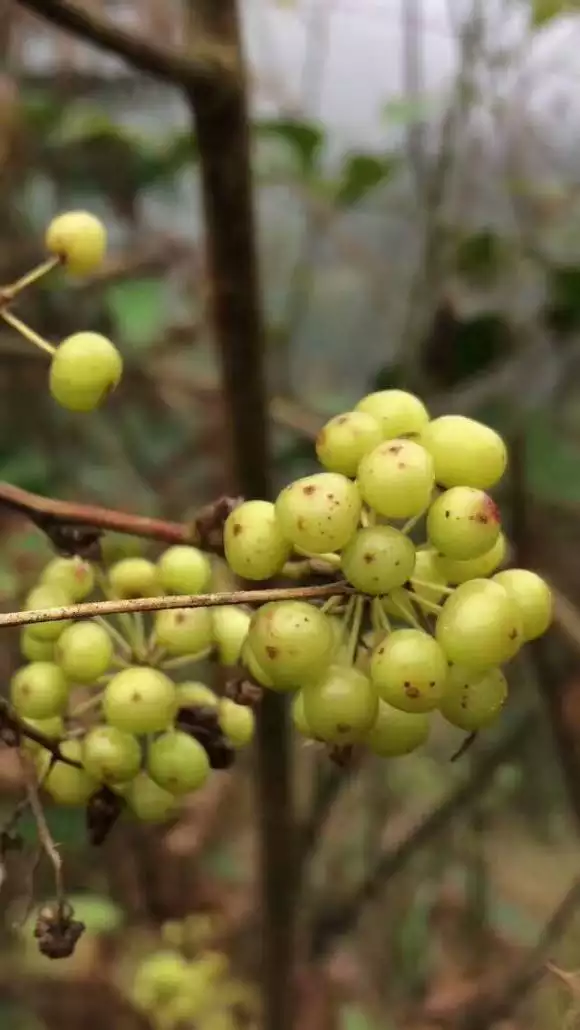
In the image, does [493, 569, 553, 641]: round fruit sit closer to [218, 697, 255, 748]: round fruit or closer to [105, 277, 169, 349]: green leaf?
[218, 697, 255, 748]: round fruit

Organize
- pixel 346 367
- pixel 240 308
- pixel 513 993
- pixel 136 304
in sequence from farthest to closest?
pixel 346 367
pixel 136 304
pixel 513 993
pixel 240 308

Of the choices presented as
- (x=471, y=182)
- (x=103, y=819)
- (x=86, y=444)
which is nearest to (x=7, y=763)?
(x=86, y=444)

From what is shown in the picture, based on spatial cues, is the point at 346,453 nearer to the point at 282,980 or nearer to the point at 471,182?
the point at 282,980

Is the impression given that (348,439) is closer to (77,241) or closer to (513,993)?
(77,241)

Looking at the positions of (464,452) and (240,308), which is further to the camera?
(240,308)

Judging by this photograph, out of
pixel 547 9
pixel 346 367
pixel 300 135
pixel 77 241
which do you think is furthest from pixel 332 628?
pixel 346 367

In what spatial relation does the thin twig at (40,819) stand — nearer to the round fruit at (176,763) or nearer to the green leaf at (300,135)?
the round fruit at (176,763)
